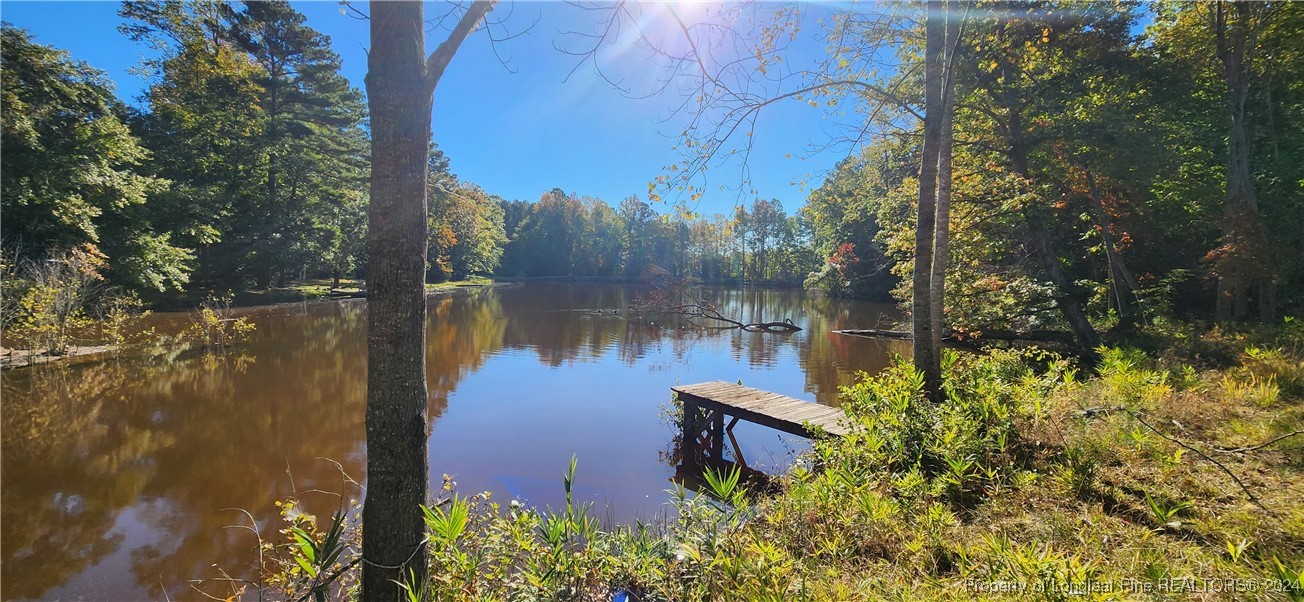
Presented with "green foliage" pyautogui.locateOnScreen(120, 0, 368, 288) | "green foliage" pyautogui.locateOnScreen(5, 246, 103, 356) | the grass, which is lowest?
the grass

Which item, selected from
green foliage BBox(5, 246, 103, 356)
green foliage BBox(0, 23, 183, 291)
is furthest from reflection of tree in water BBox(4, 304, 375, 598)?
green foliage BBox(0, 23, 183, 291)

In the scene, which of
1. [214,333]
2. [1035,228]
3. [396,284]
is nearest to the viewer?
[396,284]

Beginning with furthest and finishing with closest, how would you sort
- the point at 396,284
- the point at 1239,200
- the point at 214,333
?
the point at 214,333
the point at 1239,200
the point at 396,284

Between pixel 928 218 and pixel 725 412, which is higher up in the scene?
pixel 928 218

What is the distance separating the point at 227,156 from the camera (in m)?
25.4

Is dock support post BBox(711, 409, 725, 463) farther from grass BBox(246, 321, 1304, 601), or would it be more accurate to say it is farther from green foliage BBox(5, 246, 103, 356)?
green foliage BBox(5, 246, 103, 356)

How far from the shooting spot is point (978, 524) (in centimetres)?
293

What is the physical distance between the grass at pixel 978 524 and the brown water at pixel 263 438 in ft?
8.64

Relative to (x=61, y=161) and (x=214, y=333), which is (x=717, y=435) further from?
(x=61, y=161)

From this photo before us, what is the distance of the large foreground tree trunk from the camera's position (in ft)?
7.22

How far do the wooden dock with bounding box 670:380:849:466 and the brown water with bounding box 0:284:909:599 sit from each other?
0.58m

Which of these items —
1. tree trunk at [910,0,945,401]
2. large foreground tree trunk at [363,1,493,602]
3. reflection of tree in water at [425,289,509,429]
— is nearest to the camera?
large foreground tree trunk at [363,1,493,602]

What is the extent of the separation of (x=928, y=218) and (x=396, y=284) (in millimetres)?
5216

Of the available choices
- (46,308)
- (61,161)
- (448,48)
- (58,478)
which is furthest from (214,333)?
(448,48)
